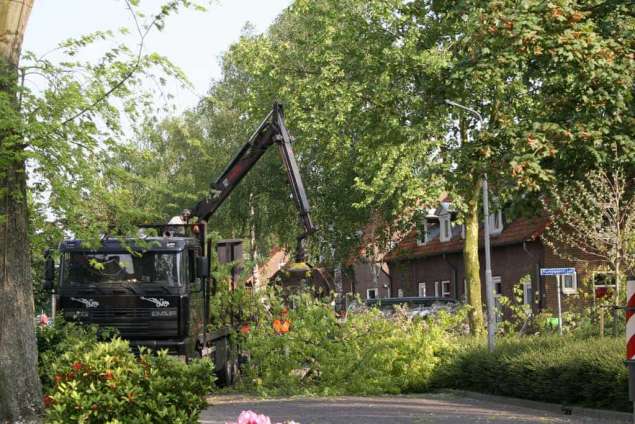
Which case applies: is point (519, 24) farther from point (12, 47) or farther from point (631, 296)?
point (12, 47)

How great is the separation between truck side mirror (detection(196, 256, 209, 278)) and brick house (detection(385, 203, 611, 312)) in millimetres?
14698

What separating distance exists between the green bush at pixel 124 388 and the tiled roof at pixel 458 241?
1173 inches

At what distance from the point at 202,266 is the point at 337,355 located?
374 cm

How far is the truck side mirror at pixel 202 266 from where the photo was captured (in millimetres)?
22141

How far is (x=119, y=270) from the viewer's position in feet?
72.1

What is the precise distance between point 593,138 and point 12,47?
864cm

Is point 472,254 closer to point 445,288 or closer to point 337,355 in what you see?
point 337,355

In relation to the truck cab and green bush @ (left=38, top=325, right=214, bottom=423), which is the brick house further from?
green bush @ (left=38, top=325, right=214, bottom=423)

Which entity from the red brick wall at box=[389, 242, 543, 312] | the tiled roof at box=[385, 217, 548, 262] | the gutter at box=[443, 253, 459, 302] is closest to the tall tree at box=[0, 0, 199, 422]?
the tiled roof at box=[385, 217, 548, 262]

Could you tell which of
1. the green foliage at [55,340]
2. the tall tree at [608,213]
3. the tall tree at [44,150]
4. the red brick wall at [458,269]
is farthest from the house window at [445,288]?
the tall tree at [44,150]

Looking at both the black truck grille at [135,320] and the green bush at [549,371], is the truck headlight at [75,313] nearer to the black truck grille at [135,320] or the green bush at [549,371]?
the black truck grille at [135,320]

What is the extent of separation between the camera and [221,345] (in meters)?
25.0

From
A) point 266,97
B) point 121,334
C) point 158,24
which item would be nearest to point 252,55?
point 266,97

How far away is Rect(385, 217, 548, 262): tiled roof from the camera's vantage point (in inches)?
1778
